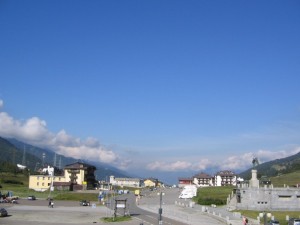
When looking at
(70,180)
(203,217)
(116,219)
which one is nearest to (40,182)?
(70,180)

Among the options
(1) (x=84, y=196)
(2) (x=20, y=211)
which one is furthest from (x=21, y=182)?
(2) (x=20, y=211)

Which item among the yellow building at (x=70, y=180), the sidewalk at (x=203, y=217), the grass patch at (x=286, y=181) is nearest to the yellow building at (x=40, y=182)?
the yellow building at (x=70, y=180)

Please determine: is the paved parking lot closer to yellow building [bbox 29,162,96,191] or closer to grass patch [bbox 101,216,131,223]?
grass patch [bbox 101,216,131,223]

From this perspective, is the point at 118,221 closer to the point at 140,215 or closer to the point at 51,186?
the point at 140,215

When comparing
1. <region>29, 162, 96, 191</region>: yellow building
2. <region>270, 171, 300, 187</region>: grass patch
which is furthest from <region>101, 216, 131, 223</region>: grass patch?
<region>270, 171, 300, 187</region>: grass patch

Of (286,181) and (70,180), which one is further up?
(286,181)

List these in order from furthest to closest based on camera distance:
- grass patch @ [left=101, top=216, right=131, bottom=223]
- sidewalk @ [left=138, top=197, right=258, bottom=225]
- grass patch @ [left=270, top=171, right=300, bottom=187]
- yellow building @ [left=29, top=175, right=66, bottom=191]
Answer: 1. yellow building @ [left=29, top=175, right=66, bottom=191]
2. grass patch @ [left=270, top=171, right=300, bottom=187]
3. grass patch @ [left=101, top=216, right=131, bottom=223]
4. sidewalk @ [left=138, top=197, right=258, bottom=225]

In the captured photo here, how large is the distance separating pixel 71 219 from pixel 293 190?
145 ft

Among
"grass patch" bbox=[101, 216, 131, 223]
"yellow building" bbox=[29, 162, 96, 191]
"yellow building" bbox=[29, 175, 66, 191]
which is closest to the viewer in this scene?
"grass patch" bbox=[101, 216, 131, 223]

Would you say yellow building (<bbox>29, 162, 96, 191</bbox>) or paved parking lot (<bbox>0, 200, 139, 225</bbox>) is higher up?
yellow building (<bbox>29, 162, 96, 191</bbox>)

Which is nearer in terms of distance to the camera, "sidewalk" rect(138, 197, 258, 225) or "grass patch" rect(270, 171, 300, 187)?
"sidewalk" rect(138, 197, 258, 225)

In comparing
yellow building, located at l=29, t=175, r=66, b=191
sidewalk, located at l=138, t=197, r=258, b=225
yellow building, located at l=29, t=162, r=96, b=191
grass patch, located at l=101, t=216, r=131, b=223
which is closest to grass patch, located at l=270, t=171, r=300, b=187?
sidewalk, located at l=138, t=197, r=258, b=225

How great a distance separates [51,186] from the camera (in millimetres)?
137500

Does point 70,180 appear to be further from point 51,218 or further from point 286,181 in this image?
point 51,218
